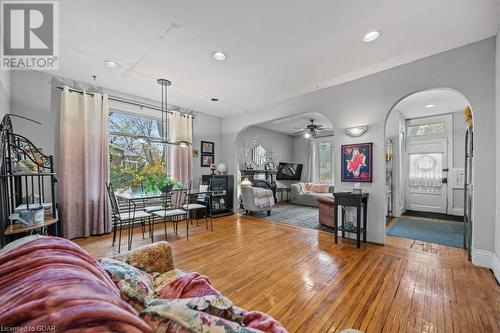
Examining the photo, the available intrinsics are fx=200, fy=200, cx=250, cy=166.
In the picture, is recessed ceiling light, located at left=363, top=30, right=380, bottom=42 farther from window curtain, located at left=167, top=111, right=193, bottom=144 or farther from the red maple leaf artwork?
window curtain, located at left=167, top=111, right=193, bottom=144

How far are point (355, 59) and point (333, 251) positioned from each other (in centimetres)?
286

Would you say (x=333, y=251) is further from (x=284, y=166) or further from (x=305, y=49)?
(x=284, y=166)

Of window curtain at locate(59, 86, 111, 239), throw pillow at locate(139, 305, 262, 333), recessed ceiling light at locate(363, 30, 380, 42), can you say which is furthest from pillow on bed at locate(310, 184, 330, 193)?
throw pillow at locate(139, 305, 262, 333)

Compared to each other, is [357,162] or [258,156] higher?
[258,156]

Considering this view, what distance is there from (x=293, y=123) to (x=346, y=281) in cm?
544

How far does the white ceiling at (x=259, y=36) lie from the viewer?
2020mm

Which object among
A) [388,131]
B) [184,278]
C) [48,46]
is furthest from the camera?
[388,131]

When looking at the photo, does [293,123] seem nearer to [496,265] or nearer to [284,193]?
[284,193]

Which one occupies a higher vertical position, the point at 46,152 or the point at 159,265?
A: the point at 46,152

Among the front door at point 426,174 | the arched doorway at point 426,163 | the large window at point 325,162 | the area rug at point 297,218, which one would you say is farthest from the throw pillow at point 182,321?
the large window at point 325,162

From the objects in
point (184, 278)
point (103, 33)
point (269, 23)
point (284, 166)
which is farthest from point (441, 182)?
point (103, 33)

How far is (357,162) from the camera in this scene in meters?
3.48

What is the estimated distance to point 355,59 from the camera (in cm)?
291

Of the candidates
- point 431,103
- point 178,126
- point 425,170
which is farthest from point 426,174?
point 178,126
